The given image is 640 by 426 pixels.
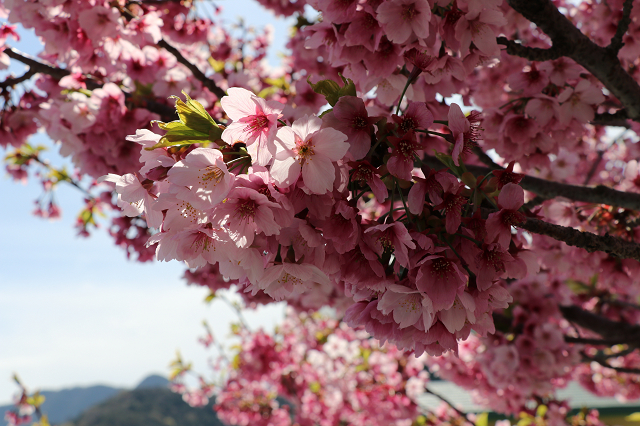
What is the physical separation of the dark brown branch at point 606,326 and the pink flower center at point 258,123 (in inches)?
132

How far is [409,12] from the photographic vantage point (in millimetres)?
A: 1413

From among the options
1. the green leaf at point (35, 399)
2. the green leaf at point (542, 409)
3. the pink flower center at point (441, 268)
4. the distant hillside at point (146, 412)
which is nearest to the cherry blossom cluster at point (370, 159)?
the pink flower center at point (441, 268)

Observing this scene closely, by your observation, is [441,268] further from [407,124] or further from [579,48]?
[579,48]

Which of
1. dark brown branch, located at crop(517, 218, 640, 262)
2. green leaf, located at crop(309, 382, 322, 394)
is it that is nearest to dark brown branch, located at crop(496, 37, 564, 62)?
dark brown branch, located at crop(517, 218, 640, 262)

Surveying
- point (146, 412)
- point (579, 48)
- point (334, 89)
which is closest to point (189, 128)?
point (334, 89)

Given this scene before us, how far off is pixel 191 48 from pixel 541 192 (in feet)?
14.2

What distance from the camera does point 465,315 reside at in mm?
1019

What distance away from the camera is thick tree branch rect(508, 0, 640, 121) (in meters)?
A: 1.73

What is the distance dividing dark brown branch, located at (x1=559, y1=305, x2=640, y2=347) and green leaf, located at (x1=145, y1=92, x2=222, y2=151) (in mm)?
3417

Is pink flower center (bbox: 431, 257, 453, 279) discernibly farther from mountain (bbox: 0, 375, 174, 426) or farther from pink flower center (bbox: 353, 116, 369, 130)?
mountain (bbox: 0, 375, 174, 426)

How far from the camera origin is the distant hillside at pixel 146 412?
15.9m

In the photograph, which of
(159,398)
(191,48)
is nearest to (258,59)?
(191,48)

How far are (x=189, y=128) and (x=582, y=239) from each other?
1.22m

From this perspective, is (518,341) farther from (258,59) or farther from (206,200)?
(258,59)
